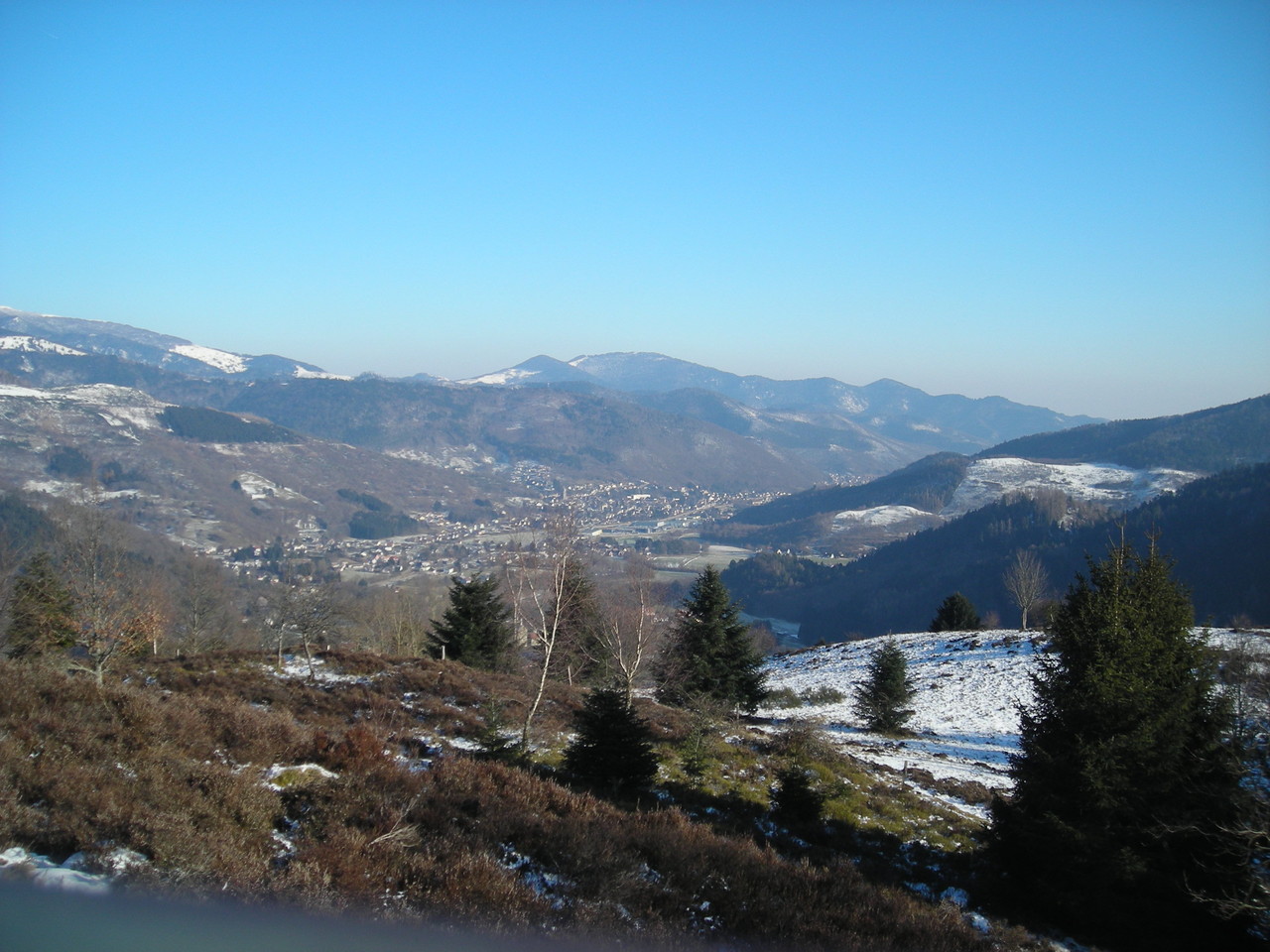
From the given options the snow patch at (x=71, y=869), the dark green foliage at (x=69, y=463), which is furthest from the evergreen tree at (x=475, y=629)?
the dark green foliage at (x=69, y=463)

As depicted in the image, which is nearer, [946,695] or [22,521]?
[946,695]

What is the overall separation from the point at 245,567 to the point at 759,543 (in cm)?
13356

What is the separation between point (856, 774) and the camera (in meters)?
16.8

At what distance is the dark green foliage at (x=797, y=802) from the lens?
12.6 m

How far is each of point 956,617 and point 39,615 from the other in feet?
167

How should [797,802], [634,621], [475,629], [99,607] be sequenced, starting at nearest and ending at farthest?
[797,802], [99,607], [634,621], [475,629]

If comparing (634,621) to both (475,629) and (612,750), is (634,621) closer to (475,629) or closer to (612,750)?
(475,629)

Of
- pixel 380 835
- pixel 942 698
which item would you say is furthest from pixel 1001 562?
pixel 380 835

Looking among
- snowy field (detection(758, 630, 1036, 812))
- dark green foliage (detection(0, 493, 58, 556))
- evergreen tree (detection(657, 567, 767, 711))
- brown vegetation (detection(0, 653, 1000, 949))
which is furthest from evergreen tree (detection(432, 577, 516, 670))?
dark green foliage (detection(0, 493, 58, 556))

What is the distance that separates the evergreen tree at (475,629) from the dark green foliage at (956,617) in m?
33.3

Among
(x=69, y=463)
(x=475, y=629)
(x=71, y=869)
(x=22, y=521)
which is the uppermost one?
(x=71, y=869)

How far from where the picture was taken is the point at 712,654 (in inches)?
1021

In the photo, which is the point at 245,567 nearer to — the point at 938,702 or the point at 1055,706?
the point at 938,702

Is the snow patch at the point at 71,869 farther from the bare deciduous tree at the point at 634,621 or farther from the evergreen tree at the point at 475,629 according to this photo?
the evergreen tree at the point at 475,629
